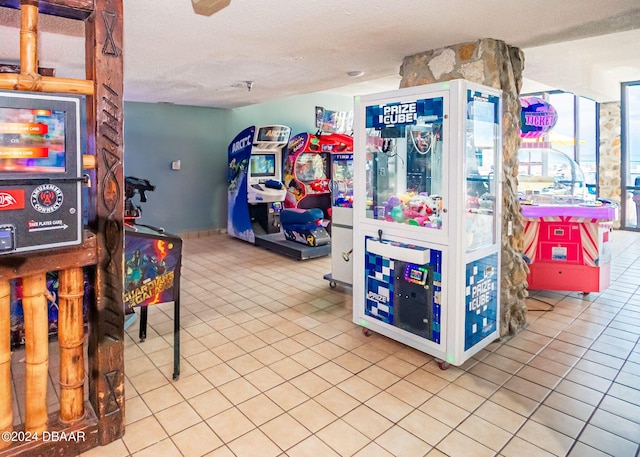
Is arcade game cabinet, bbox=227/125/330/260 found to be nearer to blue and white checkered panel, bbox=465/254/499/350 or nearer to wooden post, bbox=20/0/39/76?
blue and white checkered panel, bbox=465/254/499/350

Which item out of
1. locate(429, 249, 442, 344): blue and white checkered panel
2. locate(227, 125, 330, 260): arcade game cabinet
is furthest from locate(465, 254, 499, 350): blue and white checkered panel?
locate(227, 125, 330, 260): arcade game cabinet

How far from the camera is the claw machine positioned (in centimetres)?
295

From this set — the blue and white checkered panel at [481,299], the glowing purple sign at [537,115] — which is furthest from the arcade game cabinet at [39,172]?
the glowing purple sign at [537,115]

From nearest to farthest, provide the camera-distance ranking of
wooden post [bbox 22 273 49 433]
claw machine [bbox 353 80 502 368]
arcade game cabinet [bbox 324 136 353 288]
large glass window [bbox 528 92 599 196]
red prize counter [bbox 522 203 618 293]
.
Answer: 1. wooden post [bbox 22 273 49 433]
2. claw machine [bbox 353 80 502 368]
3. red prize counter [bbox 522 203 618 293]
4. arcade game cabinet [bbox 324 136 353 288]
5. large glass window [bbox 528 92 599 196]

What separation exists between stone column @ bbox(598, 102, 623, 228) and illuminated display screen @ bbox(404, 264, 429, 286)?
295 inches

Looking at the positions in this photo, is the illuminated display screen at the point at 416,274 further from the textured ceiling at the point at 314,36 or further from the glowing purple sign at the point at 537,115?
the glowing purple sign at the point at 537,115

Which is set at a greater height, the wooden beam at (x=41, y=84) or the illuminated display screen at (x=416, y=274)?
the wooden beam at (x=41, y=84)

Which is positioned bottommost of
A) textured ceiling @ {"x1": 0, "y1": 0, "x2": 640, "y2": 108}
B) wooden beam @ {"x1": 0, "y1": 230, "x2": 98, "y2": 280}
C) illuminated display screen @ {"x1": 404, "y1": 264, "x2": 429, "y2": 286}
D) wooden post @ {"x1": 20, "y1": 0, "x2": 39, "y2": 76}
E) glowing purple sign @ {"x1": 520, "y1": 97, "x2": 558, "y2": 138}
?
illuminated display screen @ {"x1": 404, "y1": 264, "x2": 429, "y2": 286}

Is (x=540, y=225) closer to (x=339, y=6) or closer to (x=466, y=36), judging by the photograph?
(x=466, y=36)

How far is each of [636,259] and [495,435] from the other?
18.0 feet

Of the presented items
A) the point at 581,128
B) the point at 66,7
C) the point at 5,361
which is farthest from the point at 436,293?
the point at 581,128

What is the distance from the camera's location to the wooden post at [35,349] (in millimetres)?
2107

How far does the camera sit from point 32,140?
1.91 meters

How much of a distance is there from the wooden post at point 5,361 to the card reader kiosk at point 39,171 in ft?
0.93
